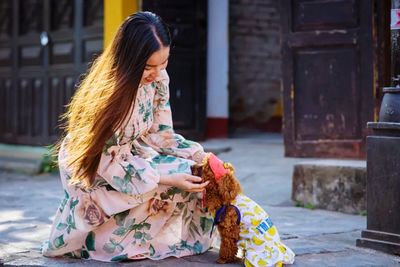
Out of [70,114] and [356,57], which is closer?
[70,114]

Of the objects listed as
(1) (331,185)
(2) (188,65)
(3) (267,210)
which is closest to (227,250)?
(3) (267,210)

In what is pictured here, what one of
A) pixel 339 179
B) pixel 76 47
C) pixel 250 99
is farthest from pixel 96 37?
pixel 339 179

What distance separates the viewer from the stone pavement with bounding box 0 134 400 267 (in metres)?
3.46

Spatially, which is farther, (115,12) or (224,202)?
(115,12)

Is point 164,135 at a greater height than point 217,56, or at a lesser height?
lesser

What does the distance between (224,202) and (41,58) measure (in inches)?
218

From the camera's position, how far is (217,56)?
806 centimetres

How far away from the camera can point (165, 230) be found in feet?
11.3

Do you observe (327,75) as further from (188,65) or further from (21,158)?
(21,158)

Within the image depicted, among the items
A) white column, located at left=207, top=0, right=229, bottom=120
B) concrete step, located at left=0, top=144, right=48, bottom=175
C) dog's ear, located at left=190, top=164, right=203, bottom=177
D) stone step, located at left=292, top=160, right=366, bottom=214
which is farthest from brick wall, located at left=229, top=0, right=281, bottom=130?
dog's ear, located at left=190, top=164, right=203, bottom=177

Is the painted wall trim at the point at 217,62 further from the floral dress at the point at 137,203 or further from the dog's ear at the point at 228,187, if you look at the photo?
the dog's ear at the point at 228,187

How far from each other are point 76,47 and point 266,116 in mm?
2678

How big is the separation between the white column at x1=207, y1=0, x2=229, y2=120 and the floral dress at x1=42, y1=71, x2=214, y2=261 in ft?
14.9

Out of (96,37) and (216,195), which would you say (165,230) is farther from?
(96,37)
